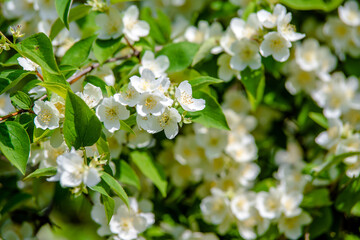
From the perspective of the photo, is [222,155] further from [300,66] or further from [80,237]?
[80,237]

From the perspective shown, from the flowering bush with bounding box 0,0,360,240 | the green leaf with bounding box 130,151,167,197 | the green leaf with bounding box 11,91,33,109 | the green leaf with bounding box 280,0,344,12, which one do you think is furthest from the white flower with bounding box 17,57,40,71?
the green leaf with bounding box 280,0,344,12

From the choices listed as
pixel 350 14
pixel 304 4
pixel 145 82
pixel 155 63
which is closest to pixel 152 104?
pixel 145 82

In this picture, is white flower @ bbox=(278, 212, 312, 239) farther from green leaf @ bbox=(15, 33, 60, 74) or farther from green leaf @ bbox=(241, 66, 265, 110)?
green leaf @ bbox=(15, 33, 60, 74)

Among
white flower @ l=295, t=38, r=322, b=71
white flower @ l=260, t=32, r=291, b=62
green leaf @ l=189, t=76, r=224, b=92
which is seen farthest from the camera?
white flower @ l=295, t=38, r=322, b=71

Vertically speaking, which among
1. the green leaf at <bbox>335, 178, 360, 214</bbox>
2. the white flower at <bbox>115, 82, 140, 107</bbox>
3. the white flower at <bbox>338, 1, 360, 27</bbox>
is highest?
the white flower at <bbox>115, 82, 140, 107</bbox>

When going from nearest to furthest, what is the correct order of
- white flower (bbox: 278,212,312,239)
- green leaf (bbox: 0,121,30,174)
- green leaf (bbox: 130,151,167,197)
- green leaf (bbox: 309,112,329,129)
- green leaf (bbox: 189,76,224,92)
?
1. green leaf (bbox: 0,121,30,174)
2. green leaf (bbox: 189,76,224,92)
3. green leaf (bbox: 130,151,167,197)
4. white flower (bbox: 278,212,312,239)
5. green leaf (bbox: 309,112,329,129)

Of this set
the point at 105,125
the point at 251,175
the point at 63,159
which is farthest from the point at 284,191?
the point at 63,159
